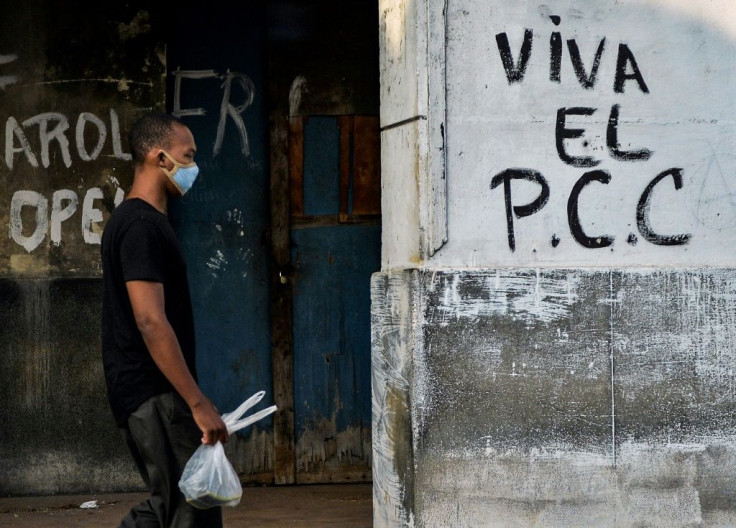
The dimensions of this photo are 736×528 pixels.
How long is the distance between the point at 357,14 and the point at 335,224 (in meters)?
1.27

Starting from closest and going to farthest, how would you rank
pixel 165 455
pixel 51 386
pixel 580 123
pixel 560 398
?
pixel 165 455
pixel 560 398
pixel 580 123
pixel 51 386

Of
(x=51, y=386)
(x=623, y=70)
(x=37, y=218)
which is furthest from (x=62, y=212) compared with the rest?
(x=623, y=70)

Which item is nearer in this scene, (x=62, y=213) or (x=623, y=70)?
(x=623, y=70)

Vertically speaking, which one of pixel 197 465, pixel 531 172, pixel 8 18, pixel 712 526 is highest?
pixel 8 18

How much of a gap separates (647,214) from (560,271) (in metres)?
0.50

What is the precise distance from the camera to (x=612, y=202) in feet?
16.1

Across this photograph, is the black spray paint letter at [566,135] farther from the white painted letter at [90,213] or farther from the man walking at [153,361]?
the white painted letter at [90,213]

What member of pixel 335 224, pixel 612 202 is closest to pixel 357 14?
pixel 335 224

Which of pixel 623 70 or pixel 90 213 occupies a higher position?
pixel 623 70

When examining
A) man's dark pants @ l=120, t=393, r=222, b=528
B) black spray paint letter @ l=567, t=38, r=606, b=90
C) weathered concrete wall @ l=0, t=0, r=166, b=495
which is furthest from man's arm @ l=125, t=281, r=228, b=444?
weathered concrete wall @ l=0, t=0, r=166, b=495

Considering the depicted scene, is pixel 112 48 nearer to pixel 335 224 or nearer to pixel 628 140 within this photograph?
pixel 335 224

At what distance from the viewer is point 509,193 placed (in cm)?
486

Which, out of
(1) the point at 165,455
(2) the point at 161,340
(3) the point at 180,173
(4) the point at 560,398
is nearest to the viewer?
(2) the point at 161,340

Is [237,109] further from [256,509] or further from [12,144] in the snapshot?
[256,509]
